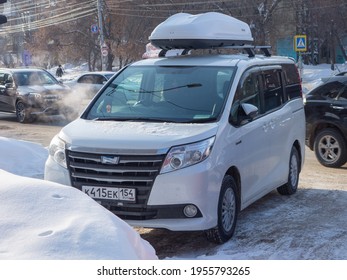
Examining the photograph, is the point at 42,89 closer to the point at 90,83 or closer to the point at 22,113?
the point at 22,113

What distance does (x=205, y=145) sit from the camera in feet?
17.5

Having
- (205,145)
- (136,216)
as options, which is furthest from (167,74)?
(136,216)

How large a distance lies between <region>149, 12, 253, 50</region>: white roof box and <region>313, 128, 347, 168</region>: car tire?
3.07 metres

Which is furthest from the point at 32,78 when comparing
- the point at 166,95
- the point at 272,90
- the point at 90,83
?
the point at 166,95

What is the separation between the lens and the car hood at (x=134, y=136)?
5242 millimetres

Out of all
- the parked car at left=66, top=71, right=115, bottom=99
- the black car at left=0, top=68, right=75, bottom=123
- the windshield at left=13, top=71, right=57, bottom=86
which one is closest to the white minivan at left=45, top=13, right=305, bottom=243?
the black car at left=0, top=68, right=75, bottom=123

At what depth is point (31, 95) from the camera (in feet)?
58.3

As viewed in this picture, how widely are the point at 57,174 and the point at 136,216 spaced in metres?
0.92

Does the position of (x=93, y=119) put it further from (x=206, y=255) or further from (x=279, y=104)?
(x=279, y=104)

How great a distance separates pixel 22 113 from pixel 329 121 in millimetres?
10877

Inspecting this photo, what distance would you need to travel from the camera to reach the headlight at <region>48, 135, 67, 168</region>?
564cm

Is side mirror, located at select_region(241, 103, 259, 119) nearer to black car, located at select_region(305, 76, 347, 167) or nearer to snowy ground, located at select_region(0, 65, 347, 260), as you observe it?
snowy ground, located at select_region(0, 65, 347, 260)
